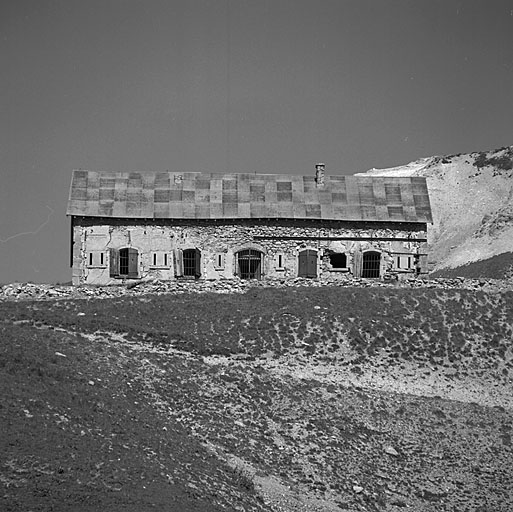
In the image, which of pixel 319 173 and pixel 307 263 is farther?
pixel 319 173

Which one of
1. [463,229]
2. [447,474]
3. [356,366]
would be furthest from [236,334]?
[463,229]

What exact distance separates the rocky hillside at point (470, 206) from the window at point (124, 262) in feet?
113

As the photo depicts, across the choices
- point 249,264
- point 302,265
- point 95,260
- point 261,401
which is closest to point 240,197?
point 249,264

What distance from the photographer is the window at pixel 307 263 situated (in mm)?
59031

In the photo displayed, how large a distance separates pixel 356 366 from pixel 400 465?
7838 millimetres

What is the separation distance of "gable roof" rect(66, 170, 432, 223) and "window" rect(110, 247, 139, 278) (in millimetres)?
2005

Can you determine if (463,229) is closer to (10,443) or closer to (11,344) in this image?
(11,344)

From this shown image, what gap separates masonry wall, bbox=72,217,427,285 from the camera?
58531mm

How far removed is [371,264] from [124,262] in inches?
529

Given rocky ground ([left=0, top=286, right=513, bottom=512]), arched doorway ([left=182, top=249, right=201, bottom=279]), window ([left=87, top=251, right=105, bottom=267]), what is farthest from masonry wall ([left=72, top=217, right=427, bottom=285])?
rocky ground ([left=0, top=286, right=513, bottom=512])

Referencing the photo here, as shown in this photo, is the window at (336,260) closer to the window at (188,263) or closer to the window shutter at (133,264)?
the window at (188,263)

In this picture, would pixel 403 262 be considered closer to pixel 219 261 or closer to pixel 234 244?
pixel 234 244

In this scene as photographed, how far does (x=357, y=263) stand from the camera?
5947 centimetres

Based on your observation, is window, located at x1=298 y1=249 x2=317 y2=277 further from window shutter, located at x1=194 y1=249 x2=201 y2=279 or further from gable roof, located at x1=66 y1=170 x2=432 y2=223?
window shutter, located at x1=194 y1=249 x2=201 y2=279
